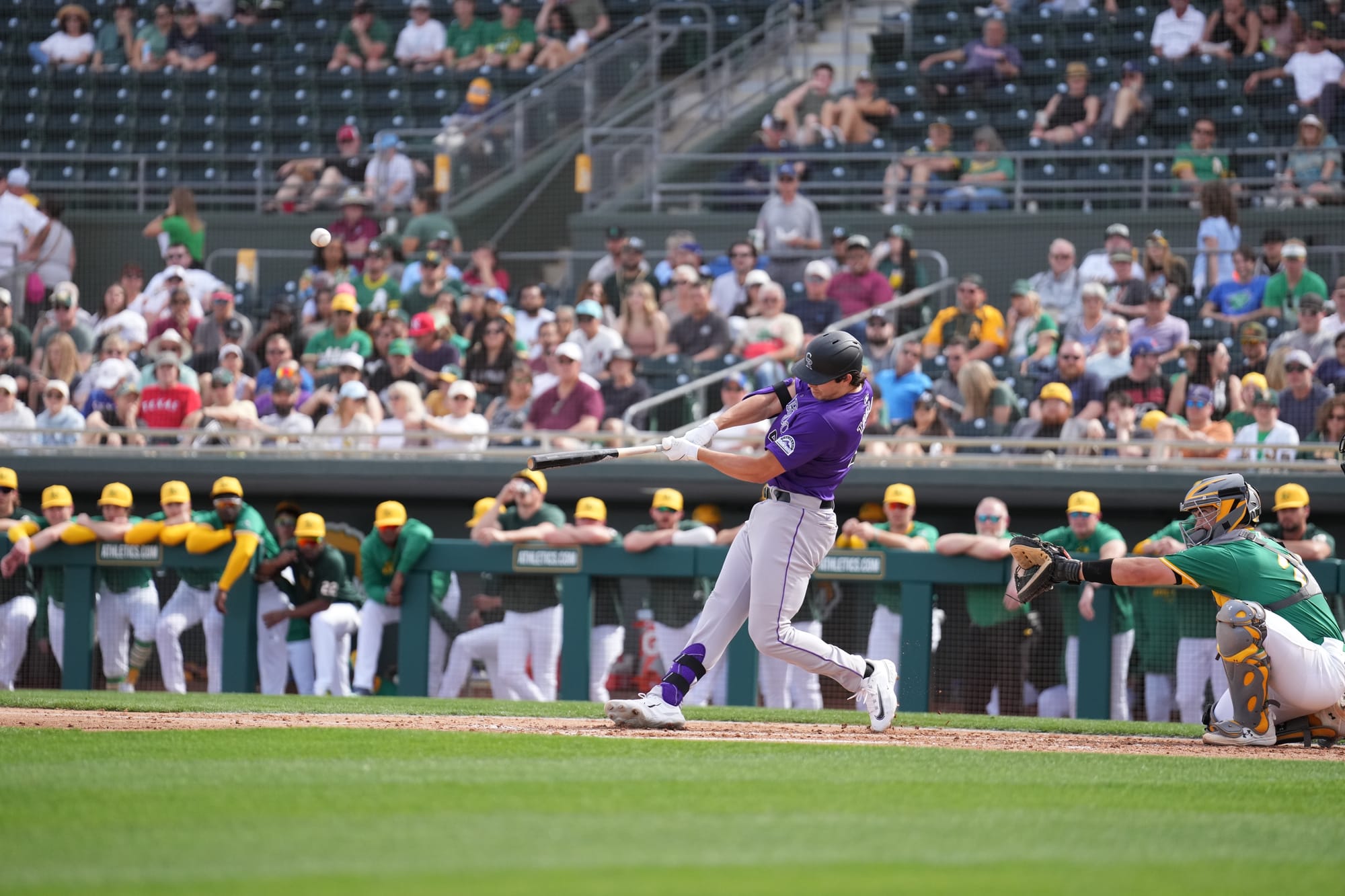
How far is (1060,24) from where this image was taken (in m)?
18.5

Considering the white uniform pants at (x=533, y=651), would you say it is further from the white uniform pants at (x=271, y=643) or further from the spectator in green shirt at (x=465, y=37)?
the spectator in green shirt at (x=465, y=37)

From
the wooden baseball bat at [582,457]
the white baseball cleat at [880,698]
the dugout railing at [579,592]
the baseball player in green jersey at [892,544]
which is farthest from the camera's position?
the baseball player in green jersey at [892,544]

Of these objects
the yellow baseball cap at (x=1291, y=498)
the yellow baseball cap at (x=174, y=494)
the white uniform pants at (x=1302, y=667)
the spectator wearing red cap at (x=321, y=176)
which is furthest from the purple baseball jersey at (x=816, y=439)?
the spectator wearing red cap at (x=321, y=176)

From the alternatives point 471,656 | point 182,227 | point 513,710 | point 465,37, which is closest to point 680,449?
point 513,710

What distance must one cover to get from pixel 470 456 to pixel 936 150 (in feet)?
22.1

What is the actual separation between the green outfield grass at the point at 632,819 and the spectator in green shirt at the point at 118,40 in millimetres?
17224

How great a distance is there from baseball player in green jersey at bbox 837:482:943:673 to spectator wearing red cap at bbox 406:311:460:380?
4549mm

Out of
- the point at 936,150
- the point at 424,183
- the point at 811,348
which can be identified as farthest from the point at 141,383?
the point at 811,348

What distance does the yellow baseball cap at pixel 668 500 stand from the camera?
487 inches

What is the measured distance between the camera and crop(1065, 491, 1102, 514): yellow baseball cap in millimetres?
11500

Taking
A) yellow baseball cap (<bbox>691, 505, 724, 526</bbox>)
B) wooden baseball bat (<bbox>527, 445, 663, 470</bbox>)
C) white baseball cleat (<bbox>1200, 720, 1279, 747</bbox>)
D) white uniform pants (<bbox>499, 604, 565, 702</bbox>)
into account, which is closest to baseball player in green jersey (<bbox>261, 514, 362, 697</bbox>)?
white uniform pants (<bbox>499, 604, 565, 702</bbox>)

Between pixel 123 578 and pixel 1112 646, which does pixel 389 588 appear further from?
pixel 1112 646

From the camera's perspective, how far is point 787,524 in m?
7.85

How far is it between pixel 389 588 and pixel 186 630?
1.59m
